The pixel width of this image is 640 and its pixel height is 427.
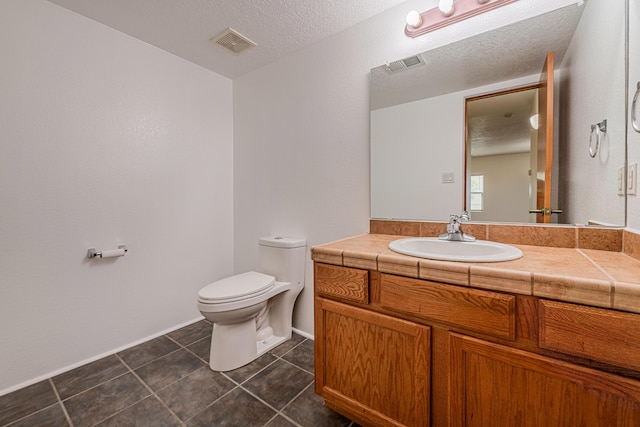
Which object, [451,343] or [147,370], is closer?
[451,343]

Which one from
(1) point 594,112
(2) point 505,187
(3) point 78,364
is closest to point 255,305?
(3) point 78,364

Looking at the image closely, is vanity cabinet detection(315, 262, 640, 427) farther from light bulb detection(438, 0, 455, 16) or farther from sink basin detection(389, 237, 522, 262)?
light bulb detection(438, 0, 455, 16)

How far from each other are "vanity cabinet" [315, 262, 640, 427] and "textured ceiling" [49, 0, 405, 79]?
4.99 ft

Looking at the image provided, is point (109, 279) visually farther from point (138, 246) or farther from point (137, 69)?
point (137, 69)

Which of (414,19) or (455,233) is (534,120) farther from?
(414,19)

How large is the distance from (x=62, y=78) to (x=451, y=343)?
244cm

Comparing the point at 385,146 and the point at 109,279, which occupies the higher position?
the point at 385,146

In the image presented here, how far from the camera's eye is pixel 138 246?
193 cm

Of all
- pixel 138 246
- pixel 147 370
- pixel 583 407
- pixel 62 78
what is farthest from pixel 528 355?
pixel 62 78

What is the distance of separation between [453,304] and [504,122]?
0.98m

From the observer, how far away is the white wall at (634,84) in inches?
36.2

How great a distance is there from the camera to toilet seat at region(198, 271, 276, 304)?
1.53 meters

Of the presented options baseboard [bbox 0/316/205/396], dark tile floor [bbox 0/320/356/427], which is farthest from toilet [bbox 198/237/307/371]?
baseboard [bbox 0/316/205/396]

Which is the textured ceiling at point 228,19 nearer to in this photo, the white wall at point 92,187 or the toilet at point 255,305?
the white wall at point 92,187
